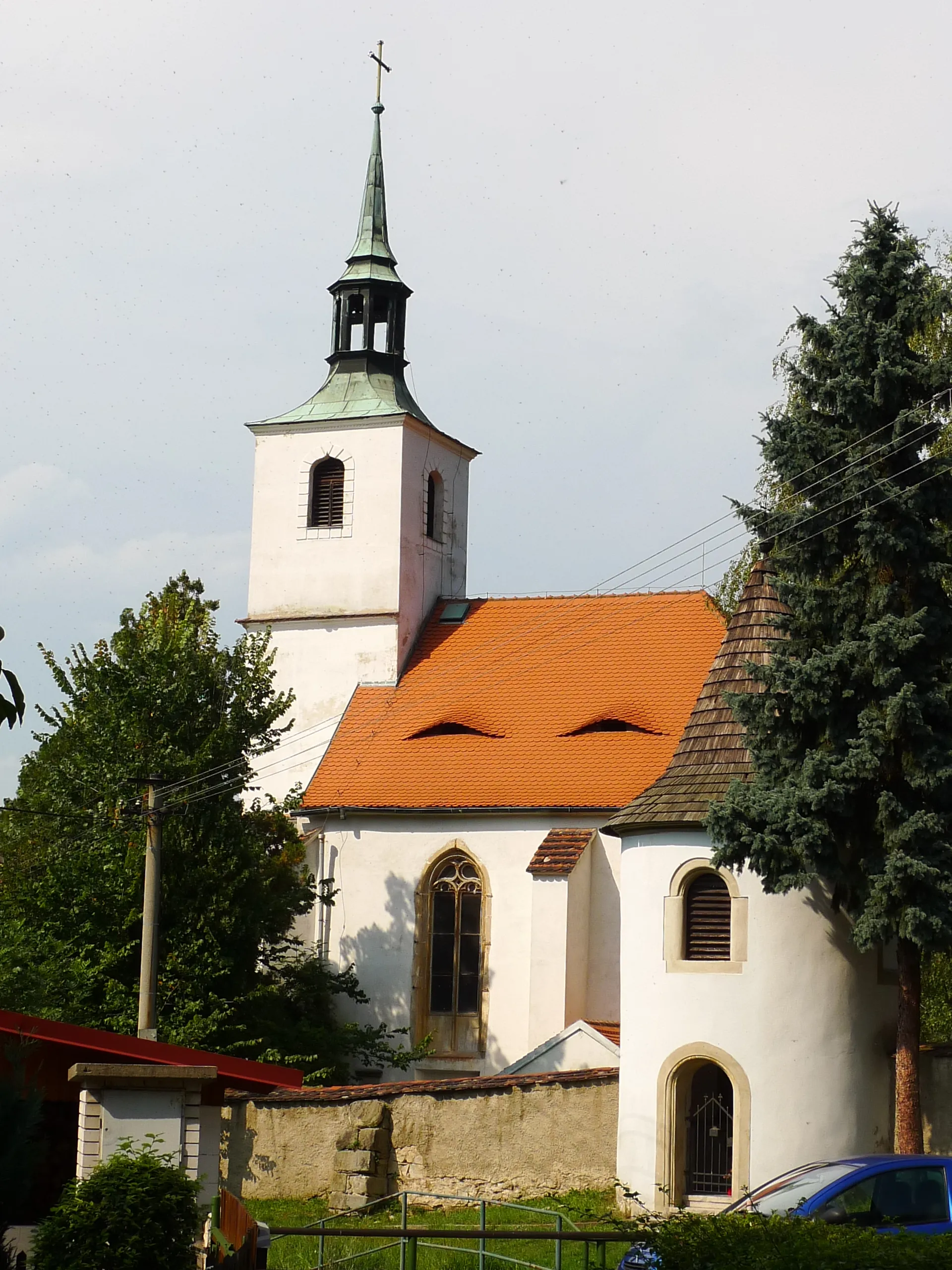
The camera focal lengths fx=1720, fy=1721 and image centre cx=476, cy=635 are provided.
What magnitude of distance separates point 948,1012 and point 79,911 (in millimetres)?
15769

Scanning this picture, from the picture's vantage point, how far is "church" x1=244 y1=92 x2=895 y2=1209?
19.5m

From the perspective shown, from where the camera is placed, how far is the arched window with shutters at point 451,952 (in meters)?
27.3

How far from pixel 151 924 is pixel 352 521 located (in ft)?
43.2

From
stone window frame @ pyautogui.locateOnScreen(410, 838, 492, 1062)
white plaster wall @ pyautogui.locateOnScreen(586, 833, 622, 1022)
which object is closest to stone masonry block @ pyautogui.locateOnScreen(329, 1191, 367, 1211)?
white plaster wall @ pyautogui.locateOnScreen(586, 833, 622, 1022)

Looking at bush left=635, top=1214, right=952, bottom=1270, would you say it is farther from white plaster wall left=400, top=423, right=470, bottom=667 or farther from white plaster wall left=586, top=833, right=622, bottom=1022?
white plaster wall left=400, top=423, right=470, bottom=667

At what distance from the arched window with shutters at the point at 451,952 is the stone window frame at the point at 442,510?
25.5 feet

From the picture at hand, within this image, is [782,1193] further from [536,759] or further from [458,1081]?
[536,759]

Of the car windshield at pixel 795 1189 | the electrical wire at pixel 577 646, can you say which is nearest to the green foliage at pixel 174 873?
the electrical wire at pixel 577 646

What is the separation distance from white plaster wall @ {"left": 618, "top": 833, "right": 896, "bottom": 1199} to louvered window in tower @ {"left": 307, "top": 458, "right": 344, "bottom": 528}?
14.7 metres

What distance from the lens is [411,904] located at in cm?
2788

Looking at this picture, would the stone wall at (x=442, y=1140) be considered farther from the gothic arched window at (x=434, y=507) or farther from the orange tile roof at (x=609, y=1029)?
the gothic arched window at (x=434, y=507)

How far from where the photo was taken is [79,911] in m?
25.2

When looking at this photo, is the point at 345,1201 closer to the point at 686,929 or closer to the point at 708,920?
the point at 686,929

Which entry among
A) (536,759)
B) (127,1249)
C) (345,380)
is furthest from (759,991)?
(345,380)
